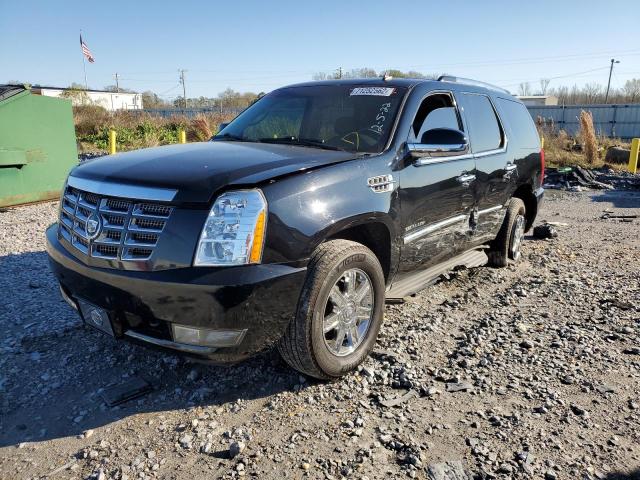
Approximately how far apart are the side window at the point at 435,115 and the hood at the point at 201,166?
0.78m

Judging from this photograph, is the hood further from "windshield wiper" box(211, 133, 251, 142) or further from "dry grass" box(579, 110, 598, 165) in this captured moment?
"dry grass" box(579, 110, 598, 165)

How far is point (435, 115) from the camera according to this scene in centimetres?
412

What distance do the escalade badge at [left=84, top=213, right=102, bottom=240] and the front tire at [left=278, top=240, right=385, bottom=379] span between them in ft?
3.86

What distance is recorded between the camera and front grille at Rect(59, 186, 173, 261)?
2.60 meters

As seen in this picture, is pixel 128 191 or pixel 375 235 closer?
pixel 128 191

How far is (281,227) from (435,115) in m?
2.08

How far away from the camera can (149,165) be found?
2.95 m

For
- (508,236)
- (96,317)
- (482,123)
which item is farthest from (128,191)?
(508,236)

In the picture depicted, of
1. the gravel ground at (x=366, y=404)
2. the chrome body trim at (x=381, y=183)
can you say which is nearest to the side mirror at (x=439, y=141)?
the chrome body trim at (x=381, y=183)

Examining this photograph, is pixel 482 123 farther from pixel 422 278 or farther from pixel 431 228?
pixel 422 278

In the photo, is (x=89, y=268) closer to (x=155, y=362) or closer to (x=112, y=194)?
(x=112, y=194)

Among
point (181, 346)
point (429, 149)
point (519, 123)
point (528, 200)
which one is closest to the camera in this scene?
point (181, 346)

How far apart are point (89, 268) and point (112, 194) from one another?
428 millimetres

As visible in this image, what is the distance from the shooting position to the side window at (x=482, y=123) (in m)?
4.57
